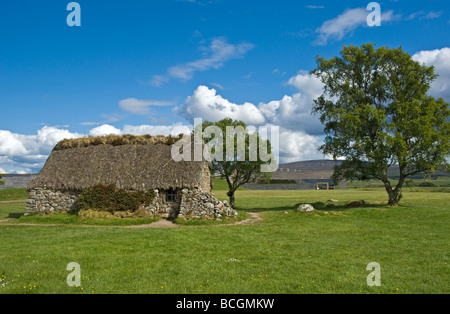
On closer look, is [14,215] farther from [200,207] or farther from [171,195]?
[200,207]

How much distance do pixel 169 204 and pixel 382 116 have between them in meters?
20.2

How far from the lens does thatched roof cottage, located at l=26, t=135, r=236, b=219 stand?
23.0 m

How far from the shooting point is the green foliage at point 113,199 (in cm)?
2319

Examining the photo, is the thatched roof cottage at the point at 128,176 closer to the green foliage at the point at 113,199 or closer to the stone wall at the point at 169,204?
the stone wall at the point at 169,204

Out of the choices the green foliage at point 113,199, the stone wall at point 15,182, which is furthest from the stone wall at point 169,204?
the stone wall at point 15,182

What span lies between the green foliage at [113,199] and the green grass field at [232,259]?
453 centimetres

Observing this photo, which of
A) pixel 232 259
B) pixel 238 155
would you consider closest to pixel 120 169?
pixel 238 155

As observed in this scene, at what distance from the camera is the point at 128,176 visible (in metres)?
24.4

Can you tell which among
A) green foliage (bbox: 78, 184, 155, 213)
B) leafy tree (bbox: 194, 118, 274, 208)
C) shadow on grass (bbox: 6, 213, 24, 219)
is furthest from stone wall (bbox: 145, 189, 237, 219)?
shadow on grass (bbox: 6, 213, 24, 219)

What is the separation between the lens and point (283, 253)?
12.1 meters

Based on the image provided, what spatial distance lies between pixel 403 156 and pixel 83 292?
28445 millimetres
